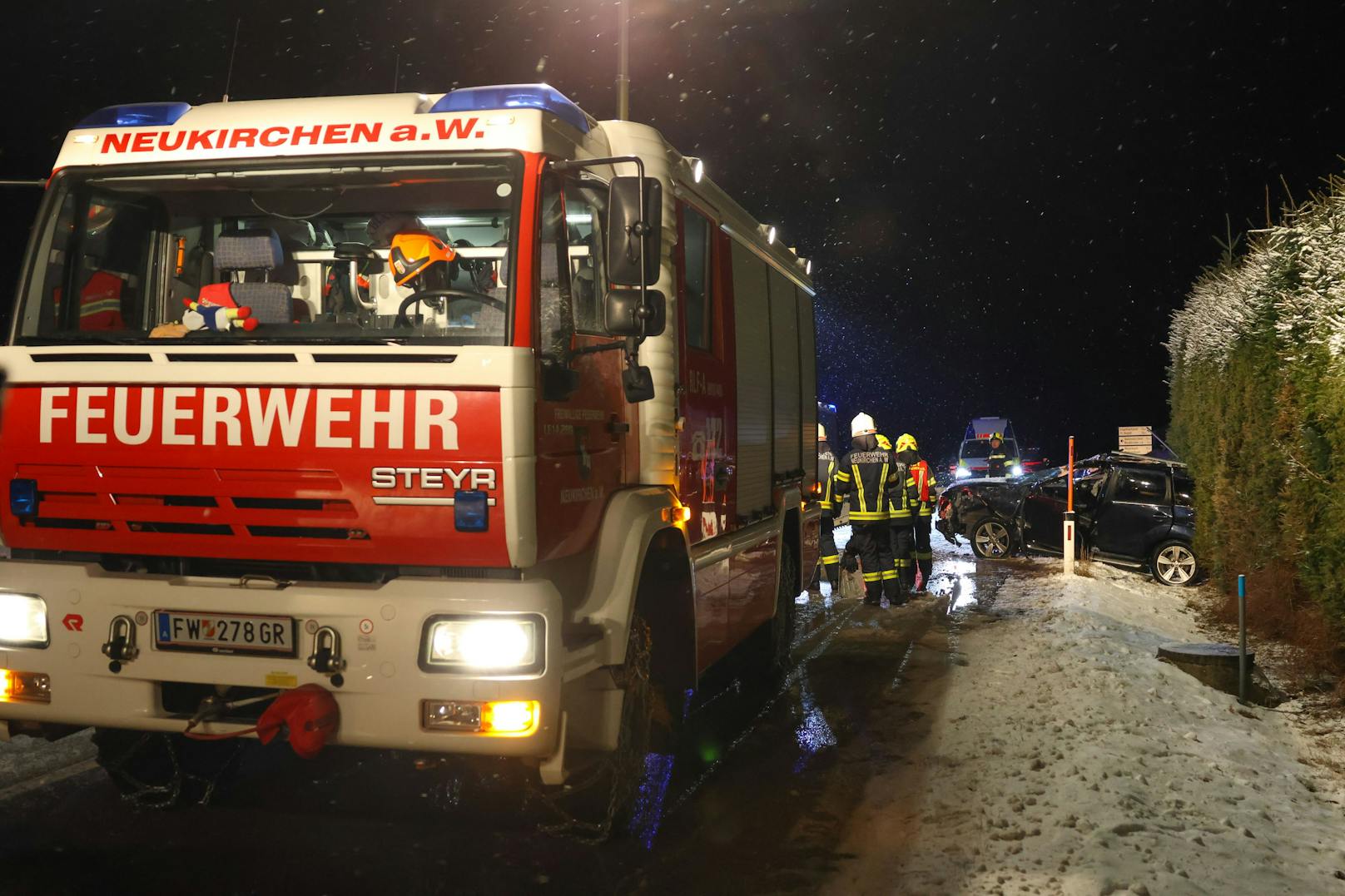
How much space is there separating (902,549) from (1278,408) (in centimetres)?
430

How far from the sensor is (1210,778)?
6320 mm

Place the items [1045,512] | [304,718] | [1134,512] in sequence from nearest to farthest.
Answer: [304,718] < [1134,512] < [1045,512]

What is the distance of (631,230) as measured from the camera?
183 inches

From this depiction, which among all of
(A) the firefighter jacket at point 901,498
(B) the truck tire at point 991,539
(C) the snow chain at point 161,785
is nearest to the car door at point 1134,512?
(B) the truck tire at point 991,539

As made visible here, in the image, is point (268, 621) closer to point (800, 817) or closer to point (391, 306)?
point (391, 306)

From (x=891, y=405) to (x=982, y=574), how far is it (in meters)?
68.1

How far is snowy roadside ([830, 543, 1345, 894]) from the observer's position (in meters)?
4.86

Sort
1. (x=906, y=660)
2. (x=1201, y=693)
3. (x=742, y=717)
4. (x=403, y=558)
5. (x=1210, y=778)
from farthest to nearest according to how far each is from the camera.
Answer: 1. (x=906, y=660)
2. (x=1201, y=693)
3. (x=742, y=717)
4. (x=1210, y=778)
5. (x=403, y=558)

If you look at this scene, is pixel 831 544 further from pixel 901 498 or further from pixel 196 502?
pixel 196 502

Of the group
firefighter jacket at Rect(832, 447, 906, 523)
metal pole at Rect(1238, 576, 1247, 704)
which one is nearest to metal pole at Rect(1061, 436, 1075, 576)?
firefighter jacket at Rect(832, 447, 906, 523)

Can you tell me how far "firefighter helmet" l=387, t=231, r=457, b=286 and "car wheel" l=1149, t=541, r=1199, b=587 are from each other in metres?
13.1

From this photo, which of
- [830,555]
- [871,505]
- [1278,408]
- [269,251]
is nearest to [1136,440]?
[830,555]

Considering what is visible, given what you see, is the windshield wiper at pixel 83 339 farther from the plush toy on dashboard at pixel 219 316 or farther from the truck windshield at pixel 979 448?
the truck windshield at pixel 979 448

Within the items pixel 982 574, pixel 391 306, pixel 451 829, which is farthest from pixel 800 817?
pixel 982 574
